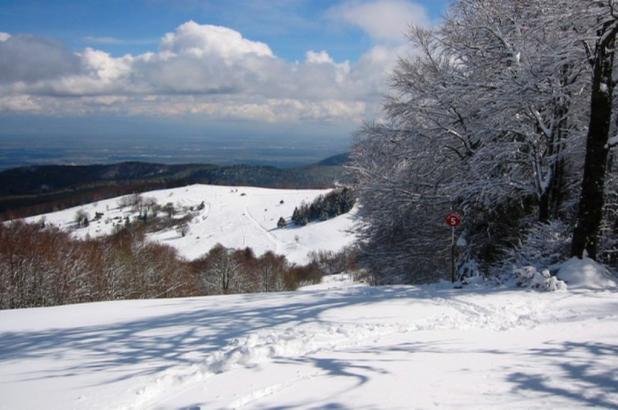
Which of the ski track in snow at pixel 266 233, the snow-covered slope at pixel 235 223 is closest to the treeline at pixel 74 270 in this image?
the snow-covered slope at pixel 235 223

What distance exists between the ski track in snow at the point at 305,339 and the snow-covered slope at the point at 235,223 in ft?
187

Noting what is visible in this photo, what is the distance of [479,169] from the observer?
39.0 feet

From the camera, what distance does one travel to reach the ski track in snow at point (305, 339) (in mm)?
4383

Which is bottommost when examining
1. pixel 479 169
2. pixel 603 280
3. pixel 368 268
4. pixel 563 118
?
pixel 368 268

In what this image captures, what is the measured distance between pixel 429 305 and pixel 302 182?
189m

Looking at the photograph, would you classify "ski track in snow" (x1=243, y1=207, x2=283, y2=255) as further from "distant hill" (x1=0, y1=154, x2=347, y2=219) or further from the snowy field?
the snowy field

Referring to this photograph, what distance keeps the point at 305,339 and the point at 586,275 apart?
5839 millimetres

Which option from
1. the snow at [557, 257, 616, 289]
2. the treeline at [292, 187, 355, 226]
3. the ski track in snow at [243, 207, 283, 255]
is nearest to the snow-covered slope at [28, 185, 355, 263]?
the ski track in snow at [243, 207, 283, 255]

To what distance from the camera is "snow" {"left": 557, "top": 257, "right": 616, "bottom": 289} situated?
7.82m

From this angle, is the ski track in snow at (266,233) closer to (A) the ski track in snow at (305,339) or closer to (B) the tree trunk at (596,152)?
(B) the tree trunk at (596,152)

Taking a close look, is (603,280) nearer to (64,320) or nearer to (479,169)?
(479,169)

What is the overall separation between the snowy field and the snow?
0.64 meters

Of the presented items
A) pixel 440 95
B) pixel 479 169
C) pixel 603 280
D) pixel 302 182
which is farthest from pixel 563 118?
pixel 302 182

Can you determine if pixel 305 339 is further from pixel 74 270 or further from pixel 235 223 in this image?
pixel 235 223
